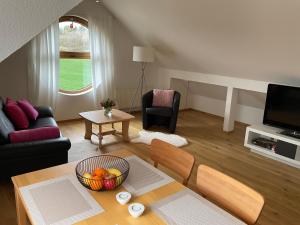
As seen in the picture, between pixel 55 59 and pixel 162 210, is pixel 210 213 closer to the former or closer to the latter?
pixel 162 210

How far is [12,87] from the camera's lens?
15.0 ft

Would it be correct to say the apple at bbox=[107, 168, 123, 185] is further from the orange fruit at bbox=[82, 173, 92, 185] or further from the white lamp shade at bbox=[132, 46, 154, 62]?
the white lamp shade at bbox=[132, 46, 154, 62]

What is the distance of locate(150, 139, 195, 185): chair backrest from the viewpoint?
1772mm

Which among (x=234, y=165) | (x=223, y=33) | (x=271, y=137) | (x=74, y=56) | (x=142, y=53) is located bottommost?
(x=234, y=165)

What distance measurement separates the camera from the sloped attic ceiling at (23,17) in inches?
49.2

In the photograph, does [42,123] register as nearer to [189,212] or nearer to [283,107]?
[189,212]

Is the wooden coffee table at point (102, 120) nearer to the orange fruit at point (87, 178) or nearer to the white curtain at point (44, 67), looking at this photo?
the white curtain at point (44, 67)

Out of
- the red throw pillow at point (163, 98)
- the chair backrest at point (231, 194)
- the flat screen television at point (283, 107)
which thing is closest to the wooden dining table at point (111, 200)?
the chair backrest at point (231, 194)

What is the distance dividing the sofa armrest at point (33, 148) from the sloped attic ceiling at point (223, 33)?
8.09 feet

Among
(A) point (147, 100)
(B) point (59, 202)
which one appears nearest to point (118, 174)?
(B) point (59, 202)

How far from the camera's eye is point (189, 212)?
4.25ft

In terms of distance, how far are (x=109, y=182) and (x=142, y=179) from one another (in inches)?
9.6

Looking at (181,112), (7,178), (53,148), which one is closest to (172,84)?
(181,112)

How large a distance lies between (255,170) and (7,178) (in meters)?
3.02
